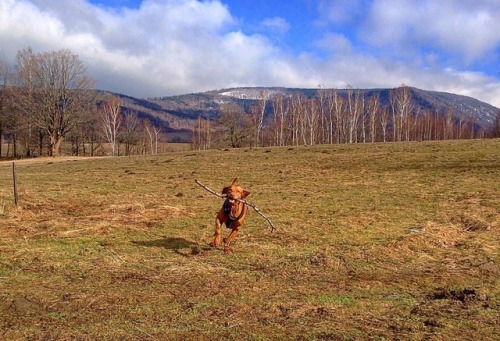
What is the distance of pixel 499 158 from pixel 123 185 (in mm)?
22180

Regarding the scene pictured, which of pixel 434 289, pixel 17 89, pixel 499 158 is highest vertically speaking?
pixel 17 89

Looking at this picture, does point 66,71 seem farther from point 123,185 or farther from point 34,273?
point 34,273

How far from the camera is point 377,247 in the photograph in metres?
9.57

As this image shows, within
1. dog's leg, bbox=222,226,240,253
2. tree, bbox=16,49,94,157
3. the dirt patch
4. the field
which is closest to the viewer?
the field

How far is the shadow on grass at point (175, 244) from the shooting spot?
9.26 m

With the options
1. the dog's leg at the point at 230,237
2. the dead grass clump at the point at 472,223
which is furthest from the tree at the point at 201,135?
the dog's leg at the point at 230,237

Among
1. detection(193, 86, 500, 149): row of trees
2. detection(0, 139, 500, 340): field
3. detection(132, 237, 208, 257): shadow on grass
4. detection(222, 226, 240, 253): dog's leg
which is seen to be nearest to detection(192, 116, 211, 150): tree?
detection(193, 86, 500, 149): row of trees

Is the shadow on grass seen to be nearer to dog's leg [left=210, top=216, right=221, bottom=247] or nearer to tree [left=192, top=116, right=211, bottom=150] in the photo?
dog's leg [left=210, top=216, right=221, bottom=247]

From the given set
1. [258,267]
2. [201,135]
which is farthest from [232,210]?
[201,135]

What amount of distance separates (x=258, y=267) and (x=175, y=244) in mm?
2584

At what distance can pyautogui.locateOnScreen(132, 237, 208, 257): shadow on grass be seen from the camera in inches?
364

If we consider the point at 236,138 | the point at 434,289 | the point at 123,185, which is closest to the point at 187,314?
the point at 434,289

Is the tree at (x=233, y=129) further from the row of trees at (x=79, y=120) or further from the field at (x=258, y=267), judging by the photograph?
the field at (x=258, y=267)

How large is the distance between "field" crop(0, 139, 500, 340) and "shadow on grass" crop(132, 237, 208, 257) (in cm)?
2
